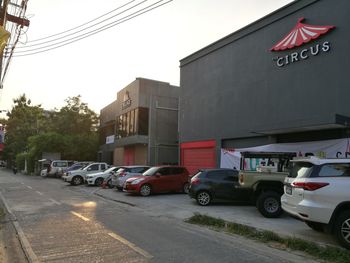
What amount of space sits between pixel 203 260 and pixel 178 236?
2.40 metres

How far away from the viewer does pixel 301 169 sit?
30.8 feet

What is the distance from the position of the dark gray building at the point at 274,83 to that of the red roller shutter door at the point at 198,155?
0.06 meters

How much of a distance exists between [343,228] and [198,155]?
18.1 metres

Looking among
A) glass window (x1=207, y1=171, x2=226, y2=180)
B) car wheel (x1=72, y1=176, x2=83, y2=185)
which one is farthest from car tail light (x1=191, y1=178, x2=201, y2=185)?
car wheel (x1=72, y1=176, x2=83, y2=185)

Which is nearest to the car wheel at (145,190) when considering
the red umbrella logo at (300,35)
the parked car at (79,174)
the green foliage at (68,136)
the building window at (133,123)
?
the red umbrella logo at (300,35)

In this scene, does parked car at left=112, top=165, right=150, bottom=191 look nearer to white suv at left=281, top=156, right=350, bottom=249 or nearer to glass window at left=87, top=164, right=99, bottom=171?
glass window at left=87, top=164, right=99, bottom=171

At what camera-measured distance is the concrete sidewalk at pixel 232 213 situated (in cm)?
991

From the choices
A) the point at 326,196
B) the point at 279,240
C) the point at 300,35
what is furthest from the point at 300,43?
the point at 279,240

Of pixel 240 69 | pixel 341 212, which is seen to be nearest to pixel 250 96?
pixel 240 69

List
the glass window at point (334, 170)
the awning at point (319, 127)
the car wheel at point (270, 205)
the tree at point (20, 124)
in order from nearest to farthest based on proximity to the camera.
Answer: the glass window at point (334, 170) → the car wheel at point (270, 205) → the awning at point (319, 127) → the tree at point (20, 124)

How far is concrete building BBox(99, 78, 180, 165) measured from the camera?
3547 cm

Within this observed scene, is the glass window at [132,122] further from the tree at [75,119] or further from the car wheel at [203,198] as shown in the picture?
the car wheel at [203,198]

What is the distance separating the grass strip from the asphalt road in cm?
37

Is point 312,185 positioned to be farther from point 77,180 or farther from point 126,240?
point 77,180
